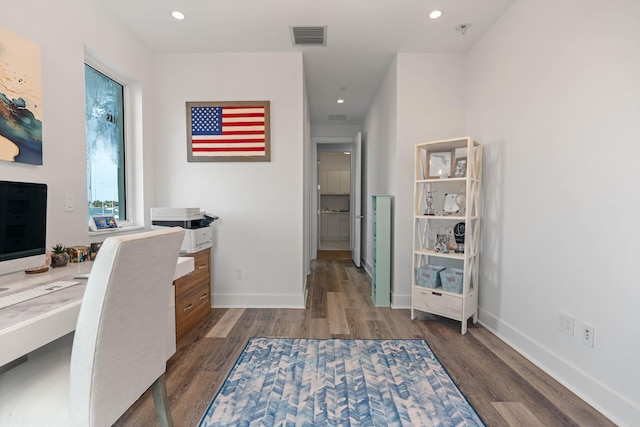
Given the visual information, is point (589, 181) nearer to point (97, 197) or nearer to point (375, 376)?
point (375, 376)

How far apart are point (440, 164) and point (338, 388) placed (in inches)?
81.9

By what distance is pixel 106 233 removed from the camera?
233cm

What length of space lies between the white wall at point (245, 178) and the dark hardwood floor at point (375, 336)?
315 millimetres

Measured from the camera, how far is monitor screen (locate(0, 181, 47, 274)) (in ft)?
4.28

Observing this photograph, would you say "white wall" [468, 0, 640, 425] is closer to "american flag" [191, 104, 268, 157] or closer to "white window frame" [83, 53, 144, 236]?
"american flag" [191, 104, 268, 157]

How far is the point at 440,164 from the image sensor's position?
9.04 ft

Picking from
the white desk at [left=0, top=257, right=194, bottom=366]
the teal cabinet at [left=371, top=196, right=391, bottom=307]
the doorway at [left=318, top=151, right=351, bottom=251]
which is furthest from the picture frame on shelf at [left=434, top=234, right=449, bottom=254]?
the doorway at [left=318, top=151, right=351, bottom=251]

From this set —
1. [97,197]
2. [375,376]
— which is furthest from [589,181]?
[97,197]

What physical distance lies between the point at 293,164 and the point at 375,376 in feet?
6.73

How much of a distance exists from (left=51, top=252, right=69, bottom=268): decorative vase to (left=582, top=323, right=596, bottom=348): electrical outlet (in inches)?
121

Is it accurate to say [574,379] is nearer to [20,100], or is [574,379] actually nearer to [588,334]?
[588,334]

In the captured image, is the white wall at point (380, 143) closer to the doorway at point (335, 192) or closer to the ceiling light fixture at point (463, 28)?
the ceiling light fixture at point (463, 28)

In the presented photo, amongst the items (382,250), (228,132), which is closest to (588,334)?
(382,250)

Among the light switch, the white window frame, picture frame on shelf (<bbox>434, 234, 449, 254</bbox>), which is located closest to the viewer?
the light switch
